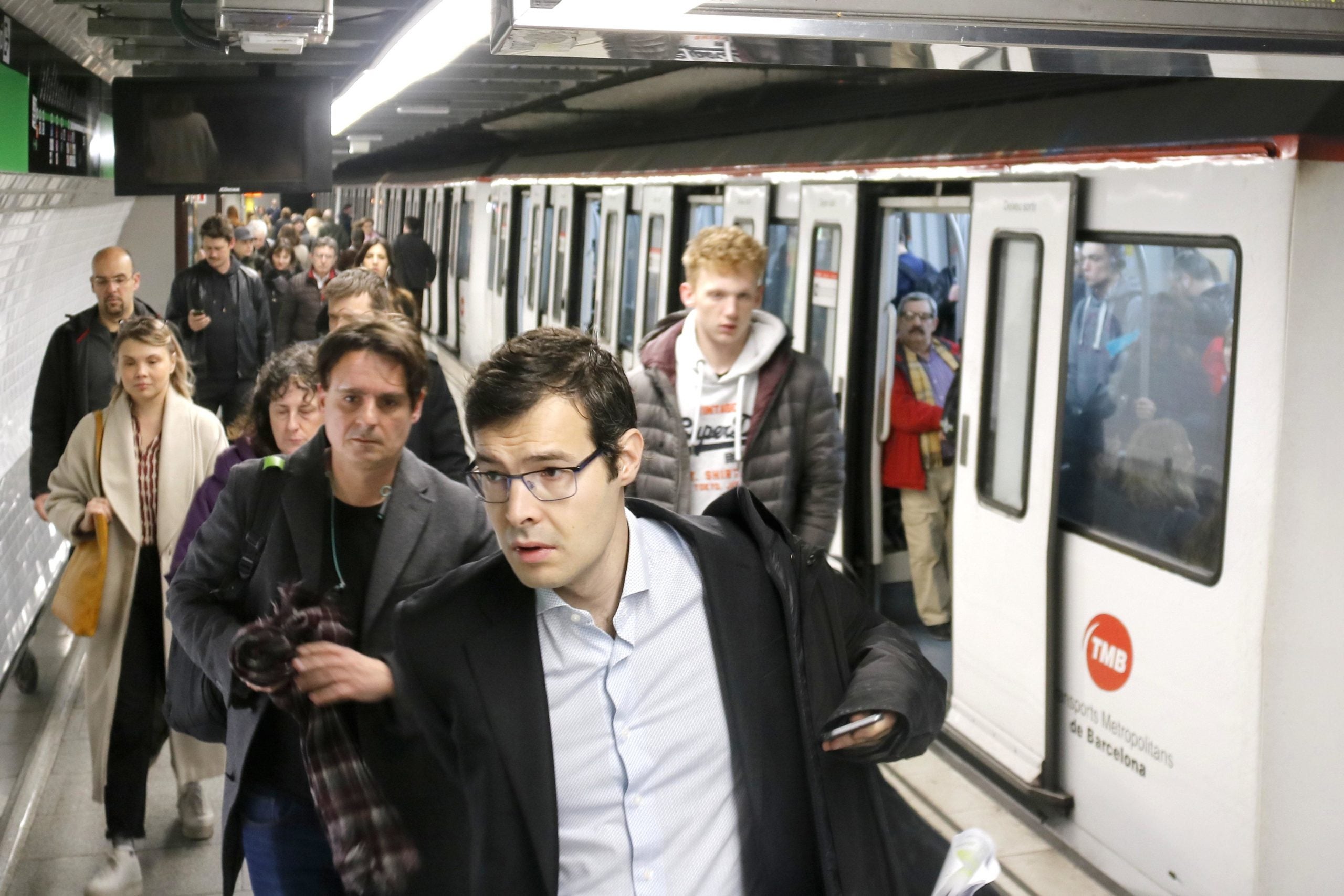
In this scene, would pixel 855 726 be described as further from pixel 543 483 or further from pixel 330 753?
pixel 330 753

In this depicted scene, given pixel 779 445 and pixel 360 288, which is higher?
pixel 360 288

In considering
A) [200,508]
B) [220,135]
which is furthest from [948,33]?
[220,135]

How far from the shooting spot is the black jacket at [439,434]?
406cm

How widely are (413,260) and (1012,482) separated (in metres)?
9.41

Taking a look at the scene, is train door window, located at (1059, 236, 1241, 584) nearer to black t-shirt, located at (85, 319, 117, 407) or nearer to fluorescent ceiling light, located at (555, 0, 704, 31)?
fluorescent ceiling light, located at (555, 0, 704, 31)

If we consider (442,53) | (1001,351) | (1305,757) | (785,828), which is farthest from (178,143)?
(785,828)

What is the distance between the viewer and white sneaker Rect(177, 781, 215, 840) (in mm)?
4914

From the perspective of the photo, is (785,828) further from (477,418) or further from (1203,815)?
(1203,815)

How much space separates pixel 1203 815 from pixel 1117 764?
1.56ft

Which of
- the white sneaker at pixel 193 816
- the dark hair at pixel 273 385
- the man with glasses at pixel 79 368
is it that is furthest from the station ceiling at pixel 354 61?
the white sneaker at pixel 193 816

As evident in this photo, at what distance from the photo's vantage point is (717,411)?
4.19 m

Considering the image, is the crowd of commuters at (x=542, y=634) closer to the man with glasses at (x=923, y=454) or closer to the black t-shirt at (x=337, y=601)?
the black t-shirt at (x=337, y=601)

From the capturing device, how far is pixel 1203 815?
4.13 metres

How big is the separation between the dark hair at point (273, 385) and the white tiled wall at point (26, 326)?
8.64 ft
